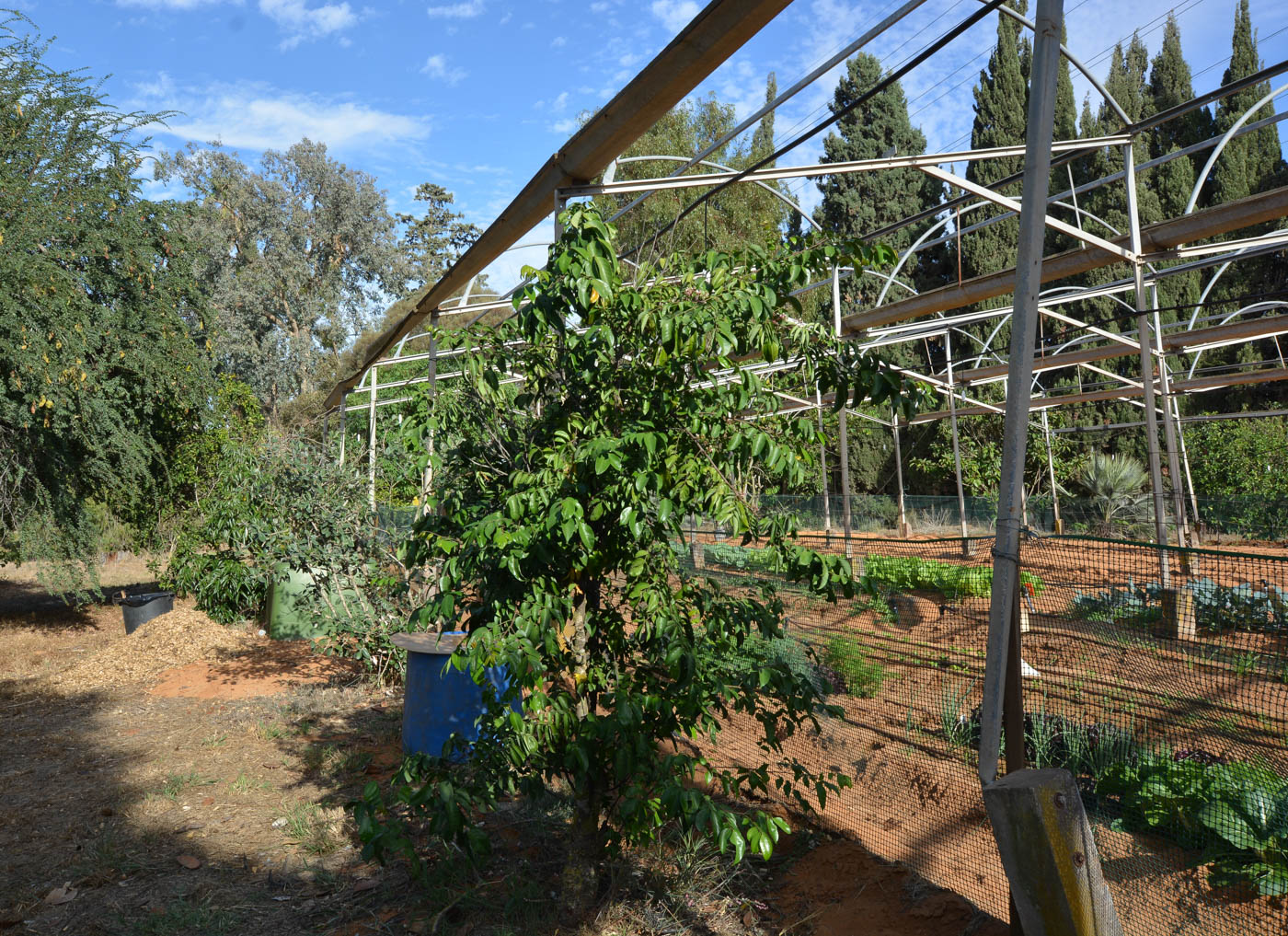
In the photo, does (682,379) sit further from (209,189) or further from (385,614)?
(209,189)

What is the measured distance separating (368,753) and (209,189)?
29.6 m

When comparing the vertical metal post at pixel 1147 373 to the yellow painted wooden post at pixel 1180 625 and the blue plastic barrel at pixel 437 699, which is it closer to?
the yellow painted wooden post at pixel 1180 625

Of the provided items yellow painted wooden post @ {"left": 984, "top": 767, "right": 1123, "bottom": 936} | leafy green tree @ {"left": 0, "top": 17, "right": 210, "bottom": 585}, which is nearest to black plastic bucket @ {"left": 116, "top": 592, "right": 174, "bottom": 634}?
leafy green tree @ {"left": 0, "top": 17, "right": 210, "bottom": 585}

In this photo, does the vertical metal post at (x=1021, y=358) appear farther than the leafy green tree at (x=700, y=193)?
No

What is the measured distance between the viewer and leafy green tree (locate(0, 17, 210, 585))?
8016 millimetres

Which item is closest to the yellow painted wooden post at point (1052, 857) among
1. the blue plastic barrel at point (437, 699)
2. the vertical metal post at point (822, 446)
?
the vertical metal post at point (822, 446)

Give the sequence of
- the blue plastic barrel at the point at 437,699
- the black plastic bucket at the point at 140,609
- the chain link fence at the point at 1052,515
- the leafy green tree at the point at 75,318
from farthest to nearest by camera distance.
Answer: the chain link fence at the point at 1052,515 → the black plastic bucket at the point at 140,609 → the leafy green tree at the point at 75,318 → the blue plastic barrel at the point at 437,699

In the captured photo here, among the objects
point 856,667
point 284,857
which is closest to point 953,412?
point 856,667

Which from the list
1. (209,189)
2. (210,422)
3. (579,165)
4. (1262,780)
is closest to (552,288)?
(579,165)

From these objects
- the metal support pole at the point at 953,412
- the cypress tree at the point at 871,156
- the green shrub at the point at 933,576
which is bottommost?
the green shrub at the point at 933,576

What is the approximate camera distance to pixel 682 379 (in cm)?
303

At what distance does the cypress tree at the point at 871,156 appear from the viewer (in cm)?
2619

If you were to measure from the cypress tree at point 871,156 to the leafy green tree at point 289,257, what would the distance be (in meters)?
15.8

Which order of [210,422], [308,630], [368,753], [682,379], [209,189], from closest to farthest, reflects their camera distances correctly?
[682,379] < [368,753] < [308,630] < [210,422] < [209,189]
